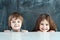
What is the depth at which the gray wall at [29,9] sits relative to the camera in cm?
205

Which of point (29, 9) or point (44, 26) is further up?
point (29, 9)

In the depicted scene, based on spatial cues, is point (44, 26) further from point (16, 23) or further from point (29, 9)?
point (29, 9)

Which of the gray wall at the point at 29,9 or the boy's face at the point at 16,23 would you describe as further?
the gray wall at the point at 29,9

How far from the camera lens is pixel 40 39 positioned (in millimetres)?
338

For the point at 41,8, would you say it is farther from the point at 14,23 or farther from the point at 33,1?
the point at 14,23

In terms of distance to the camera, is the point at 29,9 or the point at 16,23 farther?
the point at 29,9

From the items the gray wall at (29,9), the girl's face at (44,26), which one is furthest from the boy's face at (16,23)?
the gray wall at (29,9)

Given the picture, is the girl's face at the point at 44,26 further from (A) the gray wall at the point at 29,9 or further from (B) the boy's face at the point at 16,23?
(A) the gray wall at the point at 29,9

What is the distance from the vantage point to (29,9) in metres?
2.05

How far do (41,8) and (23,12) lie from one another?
9.4 inches

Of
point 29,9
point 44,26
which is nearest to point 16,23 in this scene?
point 44,26

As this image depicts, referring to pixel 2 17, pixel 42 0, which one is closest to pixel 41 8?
pixel 42 0

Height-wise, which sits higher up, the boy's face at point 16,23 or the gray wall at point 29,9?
the gray wall at point 29,9

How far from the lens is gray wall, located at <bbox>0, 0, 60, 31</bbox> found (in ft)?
→ 6.72
